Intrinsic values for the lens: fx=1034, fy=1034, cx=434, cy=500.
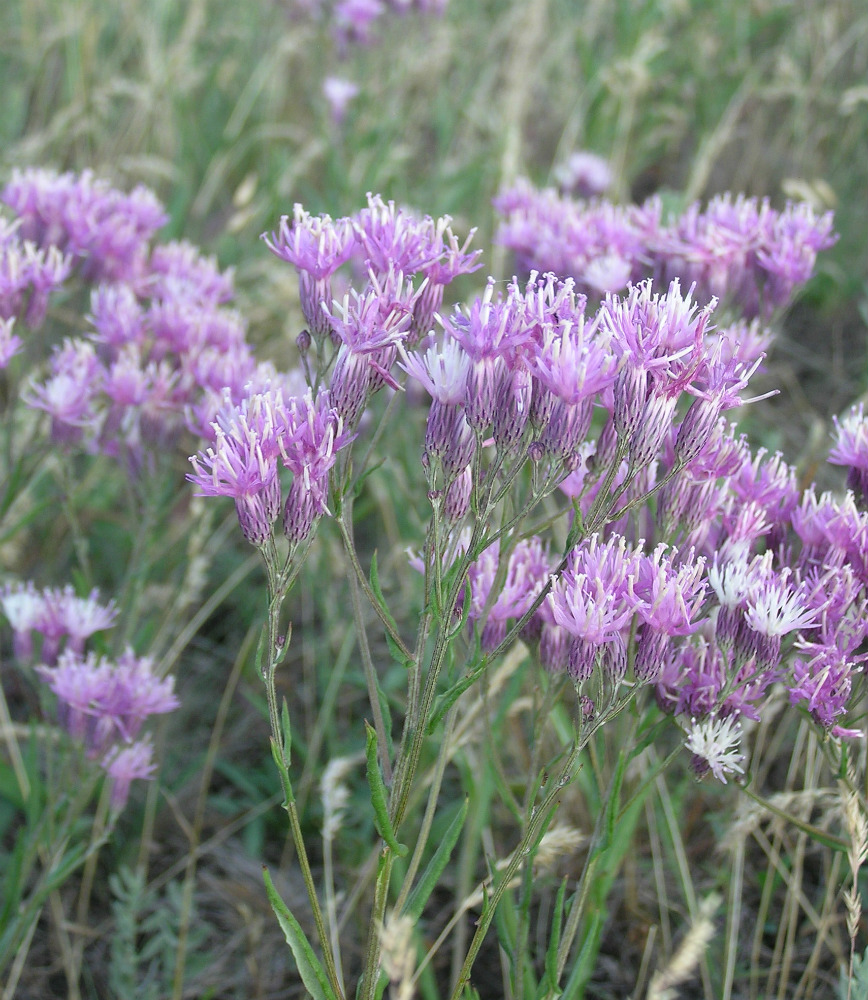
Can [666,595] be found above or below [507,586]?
above

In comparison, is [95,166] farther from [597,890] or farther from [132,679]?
[597,890]

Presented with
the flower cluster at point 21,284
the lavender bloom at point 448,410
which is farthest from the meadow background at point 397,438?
the lavender bloom at point 448,410

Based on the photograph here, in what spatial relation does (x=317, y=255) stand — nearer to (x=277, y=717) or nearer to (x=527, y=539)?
(x=527, y=539)

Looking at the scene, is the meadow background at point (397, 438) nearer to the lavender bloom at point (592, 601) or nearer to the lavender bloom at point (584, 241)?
the lavender bloom at point (592, 601)

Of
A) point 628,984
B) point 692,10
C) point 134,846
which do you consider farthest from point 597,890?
point 692,10

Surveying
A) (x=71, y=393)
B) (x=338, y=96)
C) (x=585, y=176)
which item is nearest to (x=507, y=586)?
(x=71, y=393)

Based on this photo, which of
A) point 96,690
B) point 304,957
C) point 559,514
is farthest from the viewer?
point 96,690

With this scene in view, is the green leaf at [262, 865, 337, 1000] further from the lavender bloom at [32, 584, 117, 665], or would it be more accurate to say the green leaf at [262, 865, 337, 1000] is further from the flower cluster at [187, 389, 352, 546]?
the lavender bloom at [32, 584, 117, 665]
